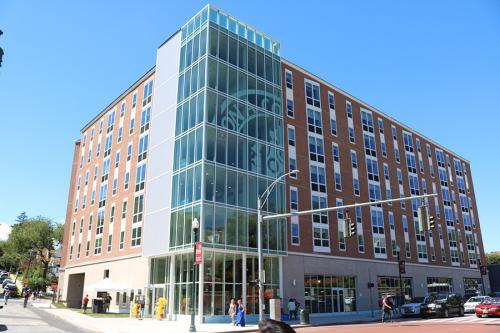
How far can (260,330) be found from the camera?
314 centimetres

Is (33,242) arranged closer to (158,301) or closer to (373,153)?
(158,301)

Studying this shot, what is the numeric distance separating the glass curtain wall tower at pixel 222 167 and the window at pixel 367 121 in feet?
52.1

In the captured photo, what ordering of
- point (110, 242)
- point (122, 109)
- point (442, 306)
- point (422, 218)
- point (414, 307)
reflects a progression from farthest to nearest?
point (122, 109) → point (110, 242) → point (414, 307) → point (442, 306) → point (422, 218)

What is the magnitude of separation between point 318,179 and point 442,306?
53.0ft

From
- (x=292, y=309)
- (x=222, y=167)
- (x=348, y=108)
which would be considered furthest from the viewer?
(x=348, y=108)

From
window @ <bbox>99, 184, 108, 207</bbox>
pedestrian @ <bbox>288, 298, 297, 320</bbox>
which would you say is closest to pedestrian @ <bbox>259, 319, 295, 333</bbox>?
pedestrian @ <bbox>288, 298, 297, 320</bbox>

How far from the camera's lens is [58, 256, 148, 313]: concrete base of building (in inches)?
1529

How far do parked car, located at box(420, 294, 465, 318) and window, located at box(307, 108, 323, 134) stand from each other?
19.4 metres

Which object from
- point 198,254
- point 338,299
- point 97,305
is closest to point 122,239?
point 97,305

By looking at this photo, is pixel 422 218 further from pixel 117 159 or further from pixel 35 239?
pixel 35 239

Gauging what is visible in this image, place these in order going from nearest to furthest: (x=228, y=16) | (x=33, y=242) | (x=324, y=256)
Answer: (x=228, y=16) → (x=324, y=256) → (x=33, y=242)

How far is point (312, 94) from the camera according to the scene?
1828 inches

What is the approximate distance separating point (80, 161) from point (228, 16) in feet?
109

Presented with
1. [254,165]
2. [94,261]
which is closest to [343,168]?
→ [254,165]
